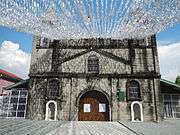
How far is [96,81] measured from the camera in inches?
774

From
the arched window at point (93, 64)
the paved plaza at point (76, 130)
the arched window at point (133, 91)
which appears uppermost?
the arched window at point (93, 64)

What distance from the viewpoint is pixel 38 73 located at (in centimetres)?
2020

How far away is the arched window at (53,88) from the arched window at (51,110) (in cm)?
73

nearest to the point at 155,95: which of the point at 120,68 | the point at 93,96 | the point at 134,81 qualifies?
the point at 134,81

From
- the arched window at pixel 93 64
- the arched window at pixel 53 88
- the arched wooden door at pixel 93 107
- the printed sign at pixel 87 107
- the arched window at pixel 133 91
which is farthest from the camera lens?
the arched window at pixel 93 64

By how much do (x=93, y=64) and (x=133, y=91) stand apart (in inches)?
178

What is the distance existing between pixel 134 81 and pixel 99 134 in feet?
34.0

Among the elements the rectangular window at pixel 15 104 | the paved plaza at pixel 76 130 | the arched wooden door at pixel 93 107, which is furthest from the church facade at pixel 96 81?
the paved plaza at pixel 76 130

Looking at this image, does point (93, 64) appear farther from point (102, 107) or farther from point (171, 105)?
point (171, 105)

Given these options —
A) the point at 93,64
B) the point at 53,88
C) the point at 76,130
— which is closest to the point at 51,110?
the point at 53,88

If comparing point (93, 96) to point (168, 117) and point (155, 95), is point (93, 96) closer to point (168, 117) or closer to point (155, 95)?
point (155, 95)

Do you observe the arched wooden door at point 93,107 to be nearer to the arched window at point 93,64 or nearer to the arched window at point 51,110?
the arched window at point 93,64

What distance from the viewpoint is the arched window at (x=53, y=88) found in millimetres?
19656

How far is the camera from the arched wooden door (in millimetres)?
19188
